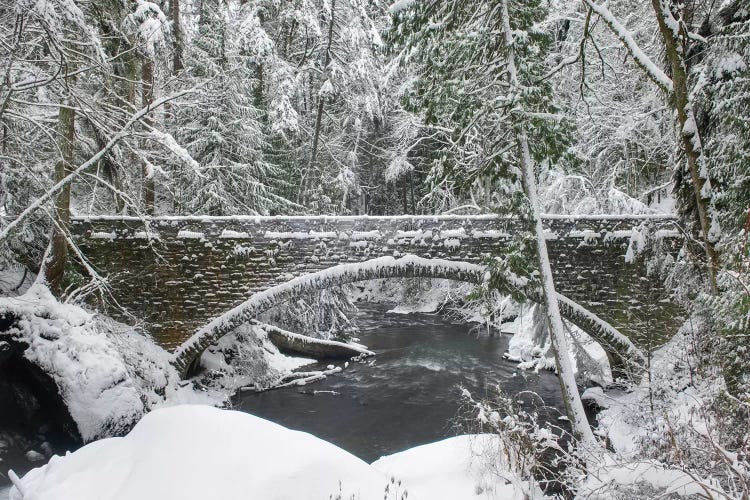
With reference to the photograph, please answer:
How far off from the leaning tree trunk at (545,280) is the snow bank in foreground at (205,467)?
4403mm

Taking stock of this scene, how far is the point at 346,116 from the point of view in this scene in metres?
22.2

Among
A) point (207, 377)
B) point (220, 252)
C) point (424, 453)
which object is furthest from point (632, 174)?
point (207, 377)

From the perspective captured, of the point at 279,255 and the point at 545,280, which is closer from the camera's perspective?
the point at 545,280

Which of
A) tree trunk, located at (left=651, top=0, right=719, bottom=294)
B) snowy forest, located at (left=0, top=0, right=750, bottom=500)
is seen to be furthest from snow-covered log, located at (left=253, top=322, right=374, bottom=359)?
tree trunk, located at (left=651, top=0, right=719, bottom=294)

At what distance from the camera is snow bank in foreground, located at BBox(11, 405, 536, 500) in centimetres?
308

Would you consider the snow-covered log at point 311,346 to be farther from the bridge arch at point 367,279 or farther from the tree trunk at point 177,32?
the tree trunk at point 177,32

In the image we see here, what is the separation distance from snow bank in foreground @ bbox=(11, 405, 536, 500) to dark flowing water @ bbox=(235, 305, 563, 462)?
212 inches

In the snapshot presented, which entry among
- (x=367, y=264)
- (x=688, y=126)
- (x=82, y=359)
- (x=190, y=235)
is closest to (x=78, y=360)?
(x=82, y=359)

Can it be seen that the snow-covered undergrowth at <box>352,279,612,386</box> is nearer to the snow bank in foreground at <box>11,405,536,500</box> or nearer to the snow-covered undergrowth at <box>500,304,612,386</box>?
the snow-covered undergrowth at <box>500,304,612,386</box>

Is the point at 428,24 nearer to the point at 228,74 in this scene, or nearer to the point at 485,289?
the point at 485,289

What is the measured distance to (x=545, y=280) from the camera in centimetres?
729

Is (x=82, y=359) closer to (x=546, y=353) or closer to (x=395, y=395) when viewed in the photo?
(x=395, y=395)

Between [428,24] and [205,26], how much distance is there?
360 inches

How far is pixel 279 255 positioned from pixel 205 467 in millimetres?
6799
